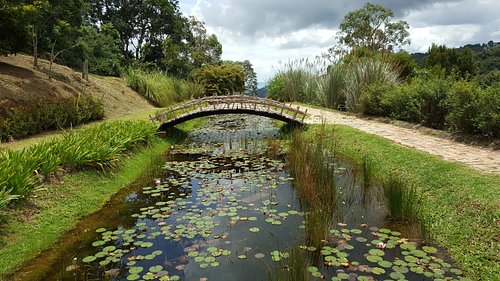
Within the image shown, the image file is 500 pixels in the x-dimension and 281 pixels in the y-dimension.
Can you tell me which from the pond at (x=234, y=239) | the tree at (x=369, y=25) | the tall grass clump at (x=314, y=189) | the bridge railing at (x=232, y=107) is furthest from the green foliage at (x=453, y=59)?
the pond at (x=234, y=239)

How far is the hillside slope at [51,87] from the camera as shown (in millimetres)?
11000

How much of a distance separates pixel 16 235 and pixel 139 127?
5768 millimetres

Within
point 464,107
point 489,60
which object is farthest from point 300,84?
point 489,60

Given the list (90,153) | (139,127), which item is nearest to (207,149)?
(139,127)

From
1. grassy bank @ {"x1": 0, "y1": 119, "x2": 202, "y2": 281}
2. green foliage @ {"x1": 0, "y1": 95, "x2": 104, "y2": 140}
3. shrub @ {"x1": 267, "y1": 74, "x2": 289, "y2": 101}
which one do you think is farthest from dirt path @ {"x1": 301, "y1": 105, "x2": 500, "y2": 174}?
shrub @ {"x1": 267, "y1": 74, "x2": 289, "y2": 101}

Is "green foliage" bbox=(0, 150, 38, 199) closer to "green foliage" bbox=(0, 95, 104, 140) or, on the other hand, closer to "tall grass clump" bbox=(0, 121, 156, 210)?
"tall grass clump" bbox=(0, 121, 156, 210)

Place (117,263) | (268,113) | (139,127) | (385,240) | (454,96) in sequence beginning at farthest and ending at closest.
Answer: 1. (268,113)
2. (139,127)
3. (454,96)
4. (385,240)
5. (117,263)

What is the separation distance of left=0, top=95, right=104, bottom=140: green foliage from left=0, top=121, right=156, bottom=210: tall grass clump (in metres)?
1.62

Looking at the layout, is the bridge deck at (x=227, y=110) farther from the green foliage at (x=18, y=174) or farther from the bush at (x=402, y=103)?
the green foliage at (x=18, y=174)

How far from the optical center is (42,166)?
5922mm

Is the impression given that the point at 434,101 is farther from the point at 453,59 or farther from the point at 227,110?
the point at 453,59

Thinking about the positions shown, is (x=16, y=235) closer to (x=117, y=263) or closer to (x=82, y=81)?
(x=117, y=263)

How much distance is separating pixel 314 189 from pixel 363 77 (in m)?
9.87

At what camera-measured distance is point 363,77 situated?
1452 centimetres
